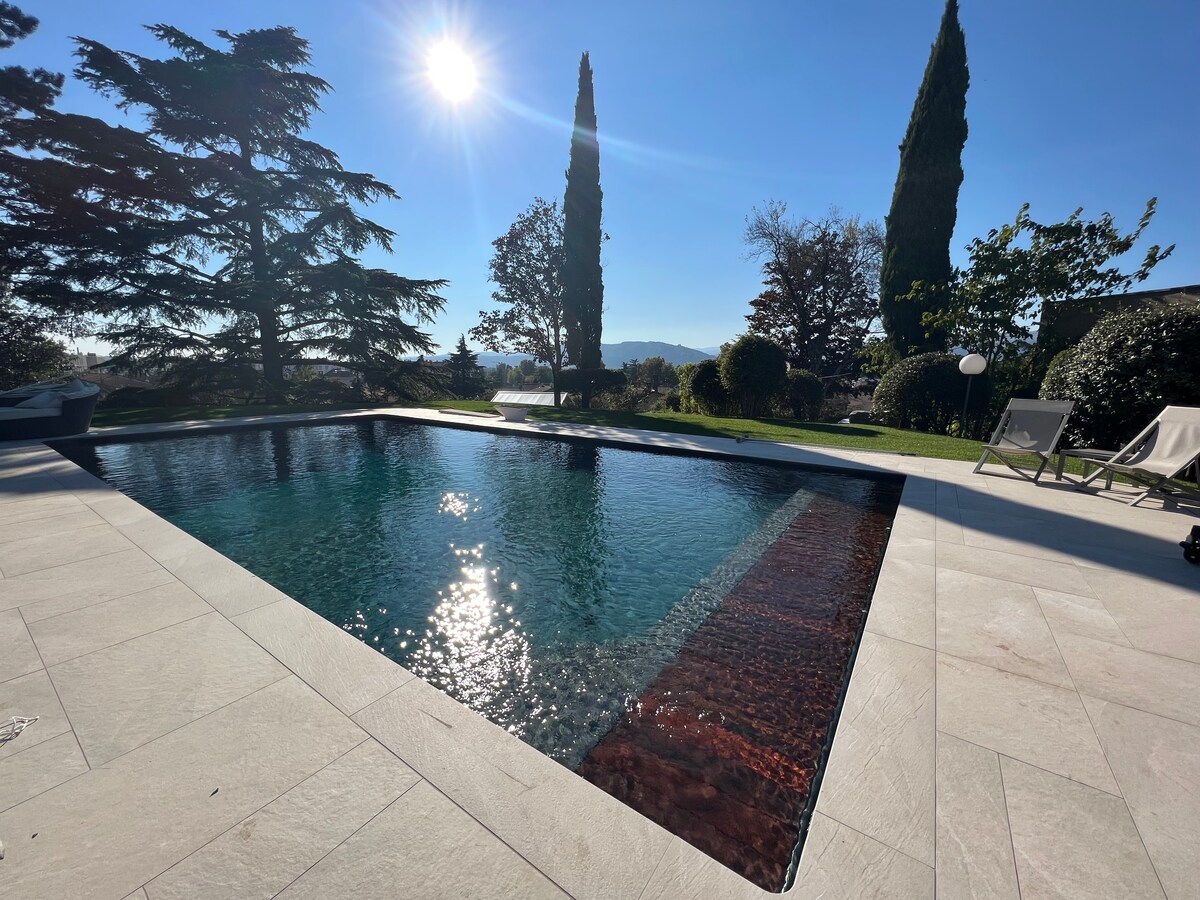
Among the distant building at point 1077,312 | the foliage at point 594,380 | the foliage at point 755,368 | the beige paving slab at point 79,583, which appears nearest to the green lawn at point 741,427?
the foliage at point 755,368

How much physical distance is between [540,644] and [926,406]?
44.3 ft

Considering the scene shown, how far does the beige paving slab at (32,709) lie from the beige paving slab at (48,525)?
2.90 metres

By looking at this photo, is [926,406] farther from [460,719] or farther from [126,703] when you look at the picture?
[126,703]

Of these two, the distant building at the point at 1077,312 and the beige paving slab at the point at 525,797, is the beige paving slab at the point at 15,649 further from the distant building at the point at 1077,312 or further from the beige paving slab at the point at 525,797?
the distant building at the point at 1077,312

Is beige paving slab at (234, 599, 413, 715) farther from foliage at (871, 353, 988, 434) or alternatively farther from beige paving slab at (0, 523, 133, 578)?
foliage at (871, 353, 988, 434)

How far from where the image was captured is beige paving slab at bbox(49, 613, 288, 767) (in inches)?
74.6

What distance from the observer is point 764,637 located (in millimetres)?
2969

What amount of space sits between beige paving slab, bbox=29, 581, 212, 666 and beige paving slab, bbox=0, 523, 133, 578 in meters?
1.18

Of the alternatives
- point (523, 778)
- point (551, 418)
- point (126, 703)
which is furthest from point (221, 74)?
point (523, 778)

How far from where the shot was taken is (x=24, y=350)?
2042 centimetres

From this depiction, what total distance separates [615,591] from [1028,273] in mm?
14963

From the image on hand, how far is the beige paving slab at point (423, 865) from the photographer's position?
130 centimetres

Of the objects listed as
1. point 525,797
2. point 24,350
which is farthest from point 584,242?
point 24,350

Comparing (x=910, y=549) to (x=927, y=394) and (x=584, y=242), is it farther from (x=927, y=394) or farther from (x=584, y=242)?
(x=584, y=242)
